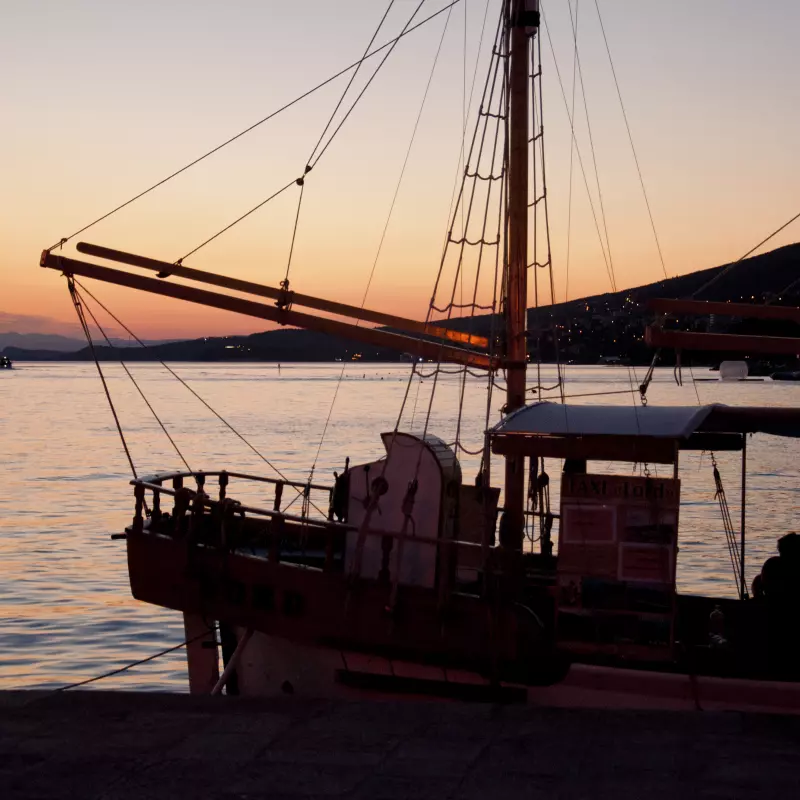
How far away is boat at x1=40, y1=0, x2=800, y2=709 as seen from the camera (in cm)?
1096

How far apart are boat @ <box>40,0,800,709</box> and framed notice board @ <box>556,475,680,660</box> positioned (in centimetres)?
2

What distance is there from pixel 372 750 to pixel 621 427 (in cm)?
508

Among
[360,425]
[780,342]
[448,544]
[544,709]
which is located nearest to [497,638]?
[448,544]

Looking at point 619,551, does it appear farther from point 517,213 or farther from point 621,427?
point 517,213

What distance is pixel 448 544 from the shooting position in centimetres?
1202

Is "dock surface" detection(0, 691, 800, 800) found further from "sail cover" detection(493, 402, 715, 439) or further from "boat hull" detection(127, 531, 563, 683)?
"sail cover" detection(493, 402, 715, 439)

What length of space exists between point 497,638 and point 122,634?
12.5m

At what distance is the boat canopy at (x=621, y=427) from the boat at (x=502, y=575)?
25mm

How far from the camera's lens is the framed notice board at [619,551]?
1084 centimetres

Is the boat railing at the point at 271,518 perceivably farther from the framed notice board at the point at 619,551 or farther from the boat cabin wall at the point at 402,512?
the framed notice board at the point at 619,551

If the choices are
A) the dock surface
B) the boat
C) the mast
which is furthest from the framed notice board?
the mast

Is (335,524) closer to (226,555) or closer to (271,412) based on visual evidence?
(226,555)

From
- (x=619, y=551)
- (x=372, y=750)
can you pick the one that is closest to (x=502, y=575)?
(x=619, y=551)

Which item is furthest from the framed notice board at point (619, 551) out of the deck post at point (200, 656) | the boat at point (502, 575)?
the deck post at point (200, 656)
